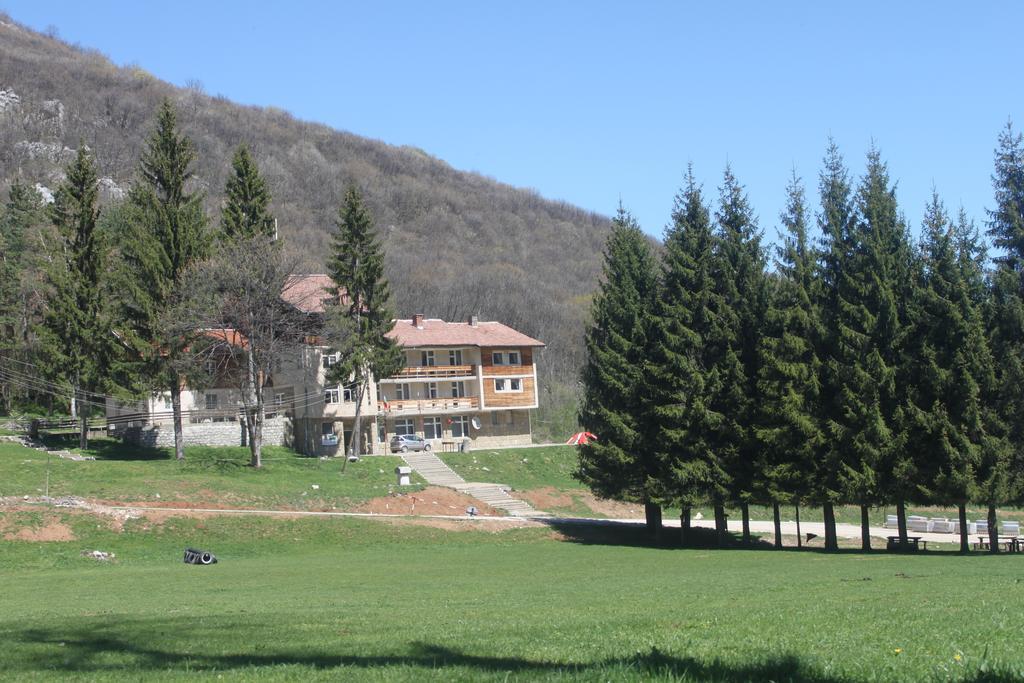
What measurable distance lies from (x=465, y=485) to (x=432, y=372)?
16.1 metres

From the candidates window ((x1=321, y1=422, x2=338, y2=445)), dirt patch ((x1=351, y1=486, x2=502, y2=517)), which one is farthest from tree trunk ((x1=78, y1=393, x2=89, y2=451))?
dirt patch ((x1=351, y1=486, x2=502, y2=517))

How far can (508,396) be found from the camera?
240ft

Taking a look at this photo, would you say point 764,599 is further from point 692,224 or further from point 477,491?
point 477,491

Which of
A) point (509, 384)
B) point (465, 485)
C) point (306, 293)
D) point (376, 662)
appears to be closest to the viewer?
point (376, 662)

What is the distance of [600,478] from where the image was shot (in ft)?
136

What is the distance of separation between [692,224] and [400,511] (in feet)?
62.4

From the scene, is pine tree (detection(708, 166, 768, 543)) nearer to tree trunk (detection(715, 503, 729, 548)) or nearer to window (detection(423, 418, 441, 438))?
tree trunk (detection(715, 503, 729, 548))

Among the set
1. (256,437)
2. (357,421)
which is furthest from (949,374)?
(357,421)

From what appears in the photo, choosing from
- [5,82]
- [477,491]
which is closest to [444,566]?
[477,491]

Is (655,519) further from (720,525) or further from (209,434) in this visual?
(209,434)

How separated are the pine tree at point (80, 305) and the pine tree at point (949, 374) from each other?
4266 cm

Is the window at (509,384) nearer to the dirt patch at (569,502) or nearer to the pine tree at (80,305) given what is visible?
the dirt patch at (569,502)

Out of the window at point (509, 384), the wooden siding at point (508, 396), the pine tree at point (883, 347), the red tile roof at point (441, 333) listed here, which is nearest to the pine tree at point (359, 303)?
the red tile roof at point (441, 333)

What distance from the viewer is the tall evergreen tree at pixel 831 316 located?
115 ft
